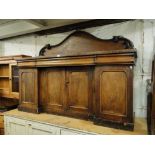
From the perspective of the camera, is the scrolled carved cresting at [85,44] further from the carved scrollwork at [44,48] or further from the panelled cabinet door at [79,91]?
the panelled cabinet door at [79,91]

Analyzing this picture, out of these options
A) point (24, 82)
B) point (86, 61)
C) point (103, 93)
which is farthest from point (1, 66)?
point (103, 93)

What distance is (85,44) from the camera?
2.44 m

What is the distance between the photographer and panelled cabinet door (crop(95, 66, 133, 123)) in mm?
1668

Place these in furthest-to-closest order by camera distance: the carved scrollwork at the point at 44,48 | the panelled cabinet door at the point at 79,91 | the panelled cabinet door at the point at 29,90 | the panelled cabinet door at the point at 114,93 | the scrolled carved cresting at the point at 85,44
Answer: the carved scrollwork at the point at 44,48 → the panelled cabinet door at the point at 29,90 → the scrolled carved cresting at the point at 85,44 → the panelled cabinet door at the point at 79,91 → the panelled cabinet door at the point at 114,93

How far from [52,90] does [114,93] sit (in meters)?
1.01

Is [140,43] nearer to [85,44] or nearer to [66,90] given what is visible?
[85,44]

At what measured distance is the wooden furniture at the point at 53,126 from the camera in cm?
171

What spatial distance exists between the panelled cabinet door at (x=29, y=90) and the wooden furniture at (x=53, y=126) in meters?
0.12

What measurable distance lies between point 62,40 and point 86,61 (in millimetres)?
1029

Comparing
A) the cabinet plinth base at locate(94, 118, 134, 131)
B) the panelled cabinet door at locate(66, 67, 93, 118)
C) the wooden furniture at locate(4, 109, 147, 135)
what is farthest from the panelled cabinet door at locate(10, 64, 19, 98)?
the cabinet plinth base at locate(94, 118, 134, 131)

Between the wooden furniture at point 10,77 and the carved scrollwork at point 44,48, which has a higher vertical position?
the carved scrollwork at point 44,48

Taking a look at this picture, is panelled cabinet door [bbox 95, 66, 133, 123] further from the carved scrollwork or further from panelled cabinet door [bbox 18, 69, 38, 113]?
the carved scrollwork

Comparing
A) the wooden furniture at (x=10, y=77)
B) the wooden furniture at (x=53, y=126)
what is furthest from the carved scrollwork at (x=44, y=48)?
the wooden furniture at (x=53, y=126)

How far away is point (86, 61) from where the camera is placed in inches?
74.2
